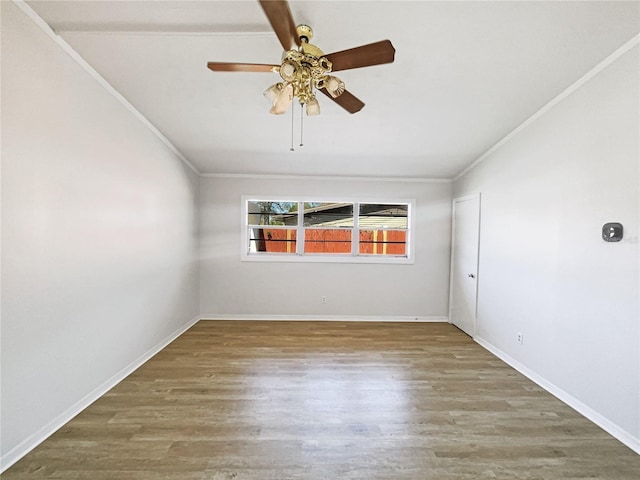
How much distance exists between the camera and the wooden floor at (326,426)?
69.3 inches

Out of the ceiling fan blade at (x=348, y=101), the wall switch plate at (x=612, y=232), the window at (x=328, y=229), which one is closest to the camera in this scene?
the ceiling fan blade at (x=348, y=101)

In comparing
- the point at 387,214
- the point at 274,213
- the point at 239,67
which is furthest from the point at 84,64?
the point at 387,214

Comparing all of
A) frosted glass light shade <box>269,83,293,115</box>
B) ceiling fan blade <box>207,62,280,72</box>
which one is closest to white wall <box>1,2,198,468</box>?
ceiling fan blade <box>207,62,280,72</box>

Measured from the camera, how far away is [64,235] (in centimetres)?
214

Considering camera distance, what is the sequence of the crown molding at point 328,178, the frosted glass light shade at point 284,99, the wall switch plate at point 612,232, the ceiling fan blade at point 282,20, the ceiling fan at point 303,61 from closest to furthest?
the ceiling fan blade at point 282,20, the ceiling fan at point 303,61, the frosted glass light shade at point 284,99, the wall switch plate at point 612,232, the crown molding at point 328,178

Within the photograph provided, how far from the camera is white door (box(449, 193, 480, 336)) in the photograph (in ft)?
13.2

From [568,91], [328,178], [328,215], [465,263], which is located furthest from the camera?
[328,215]

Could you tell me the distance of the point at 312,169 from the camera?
448 cm

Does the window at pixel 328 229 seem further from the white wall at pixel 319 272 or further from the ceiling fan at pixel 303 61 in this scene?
the ceiling fan at pixel 303 61

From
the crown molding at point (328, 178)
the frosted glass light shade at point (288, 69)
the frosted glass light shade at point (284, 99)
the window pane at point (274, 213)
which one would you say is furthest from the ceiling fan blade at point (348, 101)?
the window pane at point (274, 213)

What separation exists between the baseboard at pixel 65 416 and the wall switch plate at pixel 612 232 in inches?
166

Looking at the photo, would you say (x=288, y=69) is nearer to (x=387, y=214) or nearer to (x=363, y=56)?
(x=363, y=56)

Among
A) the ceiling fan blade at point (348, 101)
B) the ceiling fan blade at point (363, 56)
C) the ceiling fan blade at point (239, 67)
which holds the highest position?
the ceiling fan blade at point (239, 67)

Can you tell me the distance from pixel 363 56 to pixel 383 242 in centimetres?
360
